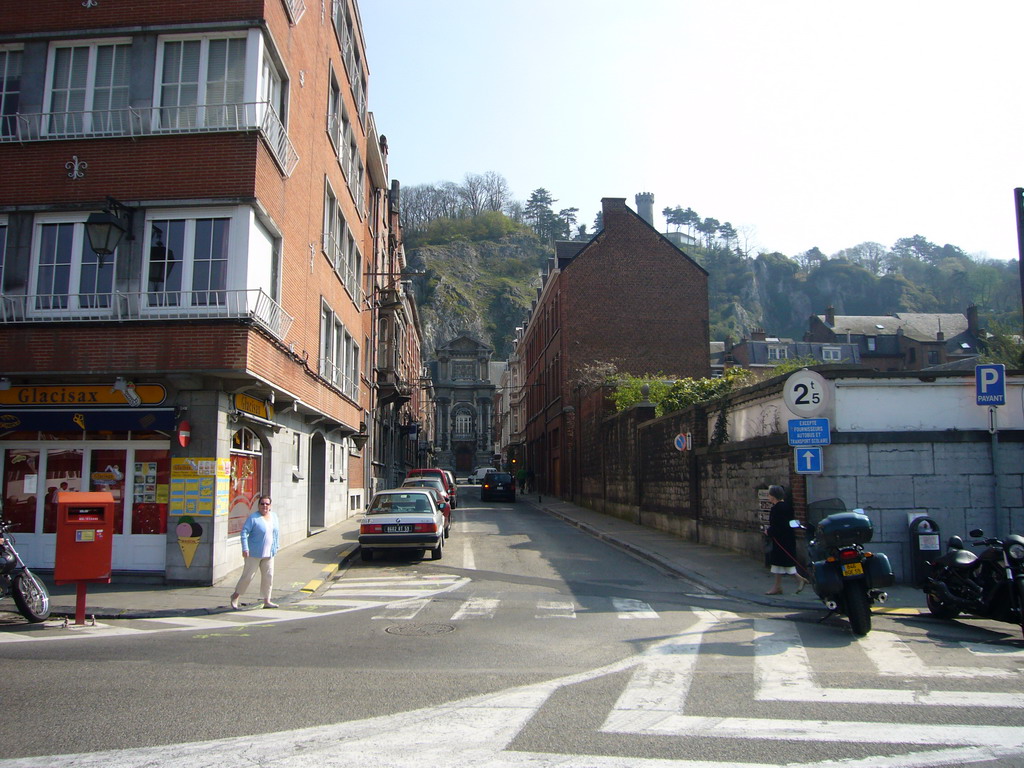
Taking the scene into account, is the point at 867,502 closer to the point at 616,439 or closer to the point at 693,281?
the point at 616,439

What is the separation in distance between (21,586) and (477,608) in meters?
5.44

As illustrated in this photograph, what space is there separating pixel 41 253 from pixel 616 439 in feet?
66.8

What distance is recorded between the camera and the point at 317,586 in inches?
508

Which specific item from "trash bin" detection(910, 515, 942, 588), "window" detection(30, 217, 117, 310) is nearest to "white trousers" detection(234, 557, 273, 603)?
"window" detection(30, 217, 117, 310)

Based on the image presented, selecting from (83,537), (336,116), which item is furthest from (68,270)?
(336,116)

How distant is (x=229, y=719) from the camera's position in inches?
216

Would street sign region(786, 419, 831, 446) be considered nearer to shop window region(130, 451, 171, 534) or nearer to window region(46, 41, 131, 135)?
shop window region(130, 451, 171, 534)

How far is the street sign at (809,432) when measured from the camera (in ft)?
38.6

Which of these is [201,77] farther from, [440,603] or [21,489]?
[440,603]

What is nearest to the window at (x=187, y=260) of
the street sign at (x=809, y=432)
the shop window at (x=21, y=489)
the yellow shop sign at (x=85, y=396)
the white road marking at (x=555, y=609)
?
the yellow shop sign at (x=85, y=396)

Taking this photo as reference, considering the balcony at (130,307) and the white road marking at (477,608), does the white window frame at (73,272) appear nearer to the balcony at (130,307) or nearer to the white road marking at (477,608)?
the balcony at (130,307)

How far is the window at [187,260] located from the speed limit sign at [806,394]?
365 inches

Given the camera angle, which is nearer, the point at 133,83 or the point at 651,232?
the point at 133,83

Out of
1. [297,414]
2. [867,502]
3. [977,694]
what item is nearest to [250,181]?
[297,414]
